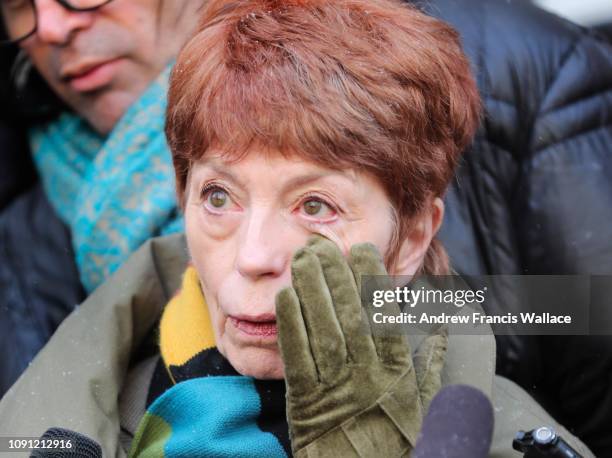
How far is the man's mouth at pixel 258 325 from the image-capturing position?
153 centimetres

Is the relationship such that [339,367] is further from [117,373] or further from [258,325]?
[117,373]

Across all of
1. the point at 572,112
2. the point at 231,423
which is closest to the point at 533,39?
the point at 572,112

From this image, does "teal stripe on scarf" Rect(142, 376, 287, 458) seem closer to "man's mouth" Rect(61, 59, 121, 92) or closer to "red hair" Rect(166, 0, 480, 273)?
"red hair" Rect(166, 0, 480, 273)

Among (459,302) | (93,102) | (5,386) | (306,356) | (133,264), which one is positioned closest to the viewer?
(306,356)

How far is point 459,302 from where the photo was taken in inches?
70.4

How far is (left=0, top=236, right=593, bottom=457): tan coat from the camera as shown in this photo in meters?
1.65

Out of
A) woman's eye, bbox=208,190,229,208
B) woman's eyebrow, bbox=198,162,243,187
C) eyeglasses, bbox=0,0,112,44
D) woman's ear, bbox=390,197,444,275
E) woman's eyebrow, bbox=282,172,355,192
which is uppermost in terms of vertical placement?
woman's eyebrow, bbox=282,172,355,192

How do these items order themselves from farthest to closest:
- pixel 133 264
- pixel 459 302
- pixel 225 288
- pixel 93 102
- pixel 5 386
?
pixel 93 102
pixel 5 386
pixel 133 264
pixel 459 302
pixel 225 288

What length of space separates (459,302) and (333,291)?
0.43 m

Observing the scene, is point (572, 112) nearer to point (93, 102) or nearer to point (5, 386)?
point (93, 102)

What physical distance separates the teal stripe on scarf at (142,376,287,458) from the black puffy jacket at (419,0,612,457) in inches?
25.4

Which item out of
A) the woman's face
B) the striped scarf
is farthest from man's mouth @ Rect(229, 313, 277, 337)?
the striped scarf

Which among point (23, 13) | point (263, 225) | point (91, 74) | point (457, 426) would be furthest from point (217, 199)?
point (23, 13)

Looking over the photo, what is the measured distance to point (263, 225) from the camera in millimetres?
1516
